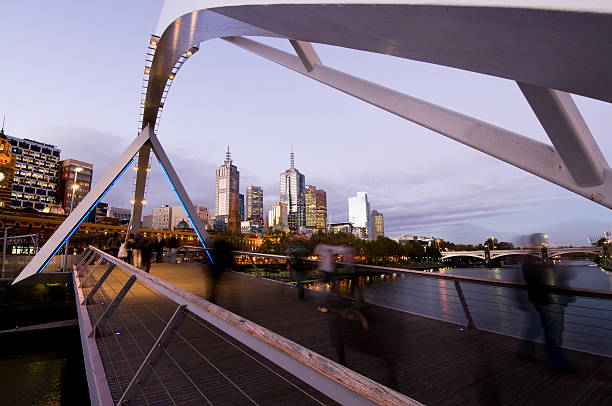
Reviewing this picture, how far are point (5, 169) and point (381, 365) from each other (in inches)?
4093

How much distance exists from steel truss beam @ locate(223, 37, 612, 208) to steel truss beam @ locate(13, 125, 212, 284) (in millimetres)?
9803

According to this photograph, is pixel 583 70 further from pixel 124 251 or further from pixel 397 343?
pixel 124 251

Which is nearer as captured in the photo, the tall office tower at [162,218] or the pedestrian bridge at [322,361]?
the pedestrian bridge at [322,361]

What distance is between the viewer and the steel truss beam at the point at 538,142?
270 cm

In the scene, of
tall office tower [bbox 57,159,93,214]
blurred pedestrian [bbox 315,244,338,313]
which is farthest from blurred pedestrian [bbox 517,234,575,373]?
tall office tower [bbox 57,159,93,214]

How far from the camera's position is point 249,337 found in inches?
45.7

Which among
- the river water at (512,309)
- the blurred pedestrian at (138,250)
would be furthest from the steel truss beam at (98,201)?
the river water at (512,309)

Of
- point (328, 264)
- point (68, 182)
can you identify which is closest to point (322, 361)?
point (328, 264)

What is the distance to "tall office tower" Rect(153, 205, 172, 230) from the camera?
536 ft

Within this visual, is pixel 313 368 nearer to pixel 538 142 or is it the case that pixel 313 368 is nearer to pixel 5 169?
pixel 538 142

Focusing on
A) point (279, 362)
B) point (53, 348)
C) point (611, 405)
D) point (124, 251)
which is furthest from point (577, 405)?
point (53, 348)

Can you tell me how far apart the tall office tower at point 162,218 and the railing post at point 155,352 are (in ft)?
552

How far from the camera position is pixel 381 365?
336cm

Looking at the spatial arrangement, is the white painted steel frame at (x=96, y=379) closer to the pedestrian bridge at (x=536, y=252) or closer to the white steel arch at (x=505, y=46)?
the white steel arch at (x=505, y=46)
